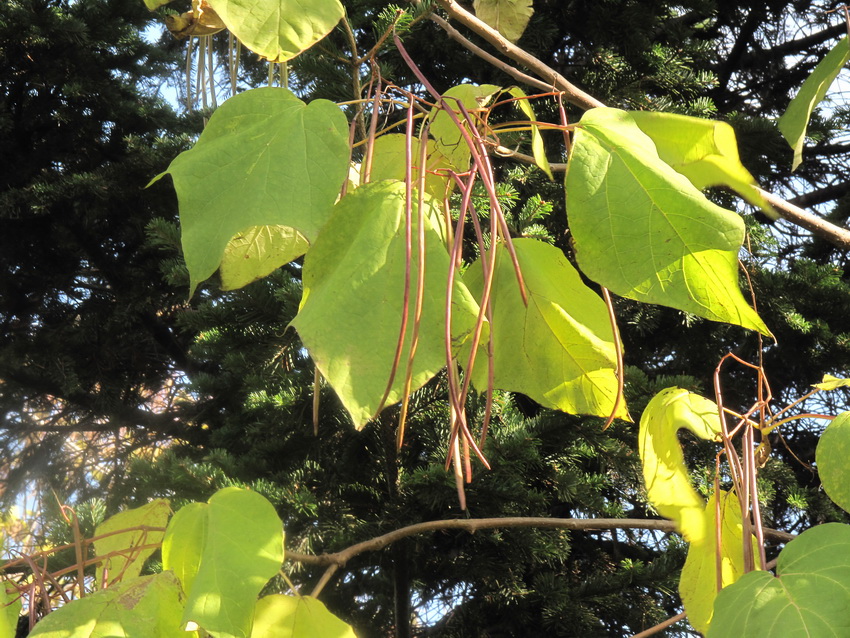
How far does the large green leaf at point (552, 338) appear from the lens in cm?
23

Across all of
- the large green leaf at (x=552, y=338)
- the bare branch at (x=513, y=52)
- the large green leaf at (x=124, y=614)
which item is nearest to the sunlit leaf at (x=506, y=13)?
the bare branch at (x=513, y=52)

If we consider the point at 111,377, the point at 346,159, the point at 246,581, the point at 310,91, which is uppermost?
the point at 310,91

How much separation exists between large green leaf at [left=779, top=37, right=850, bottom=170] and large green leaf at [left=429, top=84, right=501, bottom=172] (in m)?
0.14

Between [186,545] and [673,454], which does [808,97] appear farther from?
[186,545]

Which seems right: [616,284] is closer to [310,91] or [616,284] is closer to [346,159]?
[346,159]

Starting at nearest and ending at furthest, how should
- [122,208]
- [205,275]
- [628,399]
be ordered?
[205,275] < [628,399] < [122,208]

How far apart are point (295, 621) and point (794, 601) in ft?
0.57

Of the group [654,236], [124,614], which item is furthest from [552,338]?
[124,614]

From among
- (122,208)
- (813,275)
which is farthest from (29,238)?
(813,275)

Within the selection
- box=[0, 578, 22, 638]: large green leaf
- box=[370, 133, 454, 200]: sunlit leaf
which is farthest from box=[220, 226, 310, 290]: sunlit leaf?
box=[0, 578, 22, 638]: large green leaf

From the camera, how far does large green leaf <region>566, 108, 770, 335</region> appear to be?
0.59 feet

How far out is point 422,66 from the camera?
42.0 inches

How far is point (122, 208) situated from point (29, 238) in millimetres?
218

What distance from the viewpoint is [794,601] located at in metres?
0.21
